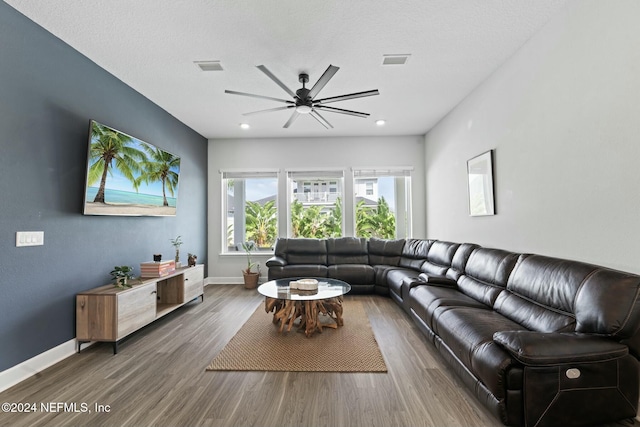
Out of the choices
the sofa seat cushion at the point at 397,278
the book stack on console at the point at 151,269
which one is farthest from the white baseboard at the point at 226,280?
the sofa seat cushion at the point at 397,278

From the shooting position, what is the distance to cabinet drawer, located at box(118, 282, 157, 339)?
2643mm

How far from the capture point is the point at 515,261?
8.40 ft

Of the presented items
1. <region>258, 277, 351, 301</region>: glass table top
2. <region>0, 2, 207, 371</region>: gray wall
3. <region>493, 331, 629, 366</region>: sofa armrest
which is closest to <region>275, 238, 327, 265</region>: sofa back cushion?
<region>258, 277, 351, 301</region>: glass table top

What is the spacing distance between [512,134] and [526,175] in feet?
1.66

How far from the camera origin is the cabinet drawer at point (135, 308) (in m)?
2.64

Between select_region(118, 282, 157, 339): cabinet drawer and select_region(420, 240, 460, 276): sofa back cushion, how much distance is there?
3526 millimetres

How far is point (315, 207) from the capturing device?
5.79m

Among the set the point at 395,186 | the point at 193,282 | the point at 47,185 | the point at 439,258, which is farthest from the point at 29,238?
the point at 395,186

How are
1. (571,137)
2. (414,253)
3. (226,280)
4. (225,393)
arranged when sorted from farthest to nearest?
(226,280)
(414,253)
(571,137)
(225,393)

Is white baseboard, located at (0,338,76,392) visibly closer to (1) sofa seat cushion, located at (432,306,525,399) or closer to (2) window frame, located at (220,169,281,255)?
(2) window frame, located at (220,169,281,255)

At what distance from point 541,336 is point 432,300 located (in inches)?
46.1

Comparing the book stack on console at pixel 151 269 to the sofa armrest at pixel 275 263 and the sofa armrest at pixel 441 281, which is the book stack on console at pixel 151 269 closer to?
the sofa armrest at pixel 275 263

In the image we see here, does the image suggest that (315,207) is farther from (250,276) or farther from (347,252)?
(250,276)

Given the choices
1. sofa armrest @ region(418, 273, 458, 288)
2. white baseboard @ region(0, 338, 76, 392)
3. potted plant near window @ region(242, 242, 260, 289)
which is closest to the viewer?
white baseboard @ region(0, 338, 76, 392)
